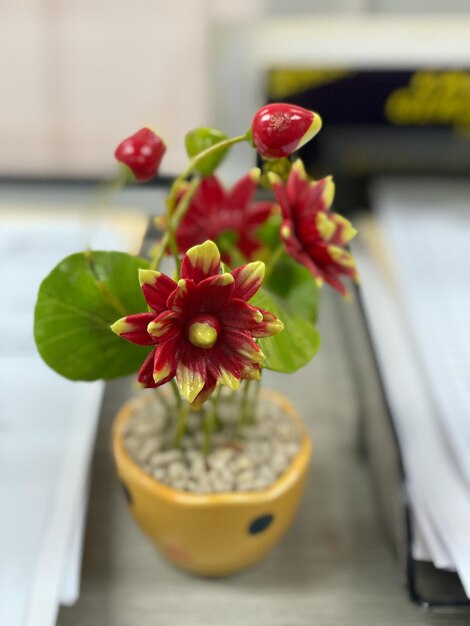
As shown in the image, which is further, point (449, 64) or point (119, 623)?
point (449, 64)

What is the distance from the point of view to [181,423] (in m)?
0.40

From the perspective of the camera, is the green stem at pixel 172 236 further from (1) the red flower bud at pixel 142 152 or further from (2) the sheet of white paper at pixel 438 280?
(2) the sheet of white paper at pixel 438 280

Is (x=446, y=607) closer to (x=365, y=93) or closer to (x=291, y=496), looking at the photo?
(x=291, y=496)

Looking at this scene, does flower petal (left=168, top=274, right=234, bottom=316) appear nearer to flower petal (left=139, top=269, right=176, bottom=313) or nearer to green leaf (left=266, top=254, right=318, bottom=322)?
flower petal (left=139, top=269, right=176, bottom=313)

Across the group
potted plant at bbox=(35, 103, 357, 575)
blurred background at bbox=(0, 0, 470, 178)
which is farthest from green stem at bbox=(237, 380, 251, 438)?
blurred background at bbox=(0, 0, 470, 178)

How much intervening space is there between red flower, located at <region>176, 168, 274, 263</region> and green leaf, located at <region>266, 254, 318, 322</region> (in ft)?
0.08

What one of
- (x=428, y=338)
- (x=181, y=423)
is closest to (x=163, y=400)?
(x=181, y=423)

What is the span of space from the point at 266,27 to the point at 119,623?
60 centimetres

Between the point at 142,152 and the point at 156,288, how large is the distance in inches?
3.4

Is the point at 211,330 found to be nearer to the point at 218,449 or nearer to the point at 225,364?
the point at 225,364

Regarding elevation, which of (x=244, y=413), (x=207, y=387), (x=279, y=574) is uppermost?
(x=207, y=387)

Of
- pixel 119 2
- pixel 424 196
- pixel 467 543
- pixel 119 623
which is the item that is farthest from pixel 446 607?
pixel 119 2

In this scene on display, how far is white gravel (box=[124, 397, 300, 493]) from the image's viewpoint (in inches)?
15.5

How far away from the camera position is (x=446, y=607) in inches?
15.1
